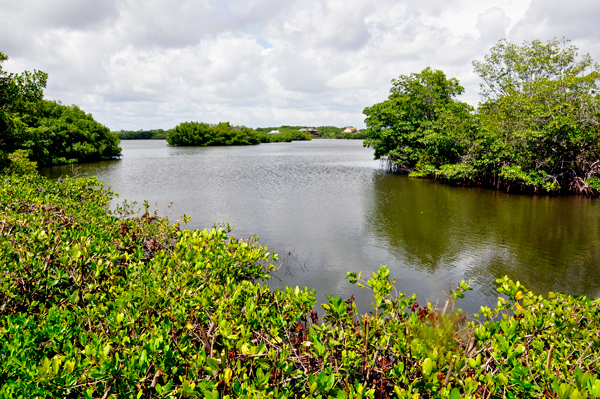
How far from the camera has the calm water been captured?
7.84m

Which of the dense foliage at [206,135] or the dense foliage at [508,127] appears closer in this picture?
the dense foliage at [508,127]

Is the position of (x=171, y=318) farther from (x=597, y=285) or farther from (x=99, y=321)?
(x=597, y=285)

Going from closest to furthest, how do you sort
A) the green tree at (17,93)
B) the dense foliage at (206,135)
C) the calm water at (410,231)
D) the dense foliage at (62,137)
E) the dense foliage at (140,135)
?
the calm water at (410,231) < the green tree at (17,93) < the dense foliage at (62,137) < the dense foliage at (206,135) < the dense foliage at (140,135)

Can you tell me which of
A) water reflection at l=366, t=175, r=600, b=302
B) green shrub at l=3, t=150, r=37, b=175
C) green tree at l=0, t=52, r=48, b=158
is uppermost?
green tree at l=0, t=52, r=48, b=158

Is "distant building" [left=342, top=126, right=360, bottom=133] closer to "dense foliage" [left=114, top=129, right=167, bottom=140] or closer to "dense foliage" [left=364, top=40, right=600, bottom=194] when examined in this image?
"dense foliage" [left=114, top=129, right=167, bottom=140]

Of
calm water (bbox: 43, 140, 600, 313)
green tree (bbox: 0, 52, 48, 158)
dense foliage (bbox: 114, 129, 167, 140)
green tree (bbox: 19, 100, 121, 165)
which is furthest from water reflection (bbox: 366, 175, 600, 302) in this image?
dense foliage (bbox: 114, 129, 167, 140)

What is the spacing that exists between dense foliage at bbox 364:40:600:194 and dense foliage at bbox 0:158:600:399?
1713 centimetres

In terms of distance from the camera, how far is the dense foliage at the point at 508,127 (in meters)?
16.4

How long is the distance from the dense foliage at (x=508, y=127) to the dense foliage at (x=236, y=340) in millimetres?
17129

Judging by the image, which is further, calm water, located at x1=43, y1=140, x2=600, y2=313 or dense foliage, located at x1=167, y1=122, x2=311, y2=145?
dense foliage, located at x1=167, y1=122, x2=311, y2=145

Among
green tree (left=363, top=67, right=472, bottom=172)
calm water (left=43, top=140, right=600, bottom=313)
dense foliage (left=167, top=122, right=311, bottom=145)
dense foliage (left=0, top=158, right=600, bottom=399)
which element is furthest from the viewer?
dense foliage (left=167, top=122, right=311, bottom=145)

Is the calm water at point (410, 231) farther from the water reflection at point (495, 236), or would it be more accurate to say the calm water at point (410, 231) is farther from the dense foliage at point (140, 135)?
the dense foliage at point (140, 135)

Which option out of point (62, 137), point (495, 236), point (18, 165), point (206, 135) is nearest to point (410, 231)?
point (495, 236)

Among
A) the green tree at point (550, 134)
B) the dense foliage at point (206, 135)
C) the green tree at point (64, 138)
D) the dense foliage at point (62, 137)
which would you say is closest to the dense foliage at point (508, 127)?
the green tree at point (550, 134)
